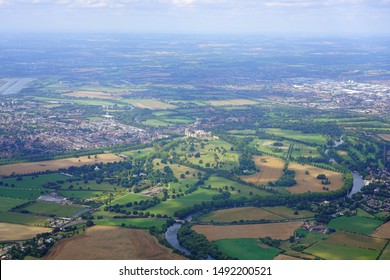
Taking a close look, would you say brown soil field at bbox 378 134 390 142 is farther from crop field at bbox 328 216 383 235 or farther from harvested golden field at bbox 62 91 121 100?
harvested golden field at bbox 62 91 121 100

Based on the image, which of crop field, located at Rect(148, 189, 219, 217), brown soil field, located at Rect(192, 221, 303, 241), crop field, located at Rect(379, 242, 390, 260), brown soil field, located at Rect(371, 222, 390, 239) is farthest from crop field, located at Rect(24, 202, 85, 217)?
crop field, located at Rect(379, 242, 390, 260)

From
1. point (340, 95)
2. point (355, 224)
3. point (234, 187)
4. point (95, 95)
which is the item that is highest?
point (95, 95)

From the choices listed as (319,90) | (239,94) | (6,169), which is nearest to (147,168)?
(6,169)

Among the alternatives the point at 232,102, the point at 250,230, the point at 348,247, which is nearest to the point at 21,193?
the point at 250,230

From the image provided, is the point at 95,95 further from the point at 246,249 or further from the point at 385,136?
the point at 246,249

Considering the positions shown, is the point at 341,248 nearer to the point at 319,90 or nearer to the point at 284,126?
the point at 284,126

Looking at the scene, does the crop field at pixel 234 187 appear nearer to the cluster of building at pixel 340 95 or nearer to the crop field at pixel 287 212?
the crop field at pixel 287 212
